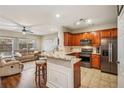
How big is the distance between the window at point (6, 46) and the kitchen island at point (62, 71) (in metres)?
5.38

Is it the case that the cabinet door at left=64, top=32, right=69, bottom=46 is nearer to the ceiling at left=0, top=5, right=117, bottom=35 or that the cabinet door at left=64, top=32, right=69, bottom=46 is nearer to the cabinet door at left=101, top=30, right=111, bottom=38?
the ceiling at left=0, top=5, right=117, bottom=35

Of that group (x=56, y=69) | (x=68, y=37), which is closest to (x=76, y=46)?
(x=68, y=37)

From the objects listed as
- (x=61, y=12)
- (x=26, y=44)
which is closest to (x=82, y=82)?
(x=61, y=12)

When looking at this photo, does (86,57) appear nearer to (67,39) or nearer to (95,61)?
(95,61)

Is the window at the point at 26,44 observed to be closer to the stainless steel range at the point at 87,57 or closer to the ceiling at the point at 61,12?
the ceiling at the point at 61,12

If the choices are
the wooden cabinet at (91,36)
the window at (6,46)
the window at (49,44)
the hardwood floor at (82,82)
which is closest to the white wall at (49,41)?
the window at (49,44)

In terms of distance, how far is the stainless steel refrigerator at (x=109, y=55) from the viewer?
401 cm

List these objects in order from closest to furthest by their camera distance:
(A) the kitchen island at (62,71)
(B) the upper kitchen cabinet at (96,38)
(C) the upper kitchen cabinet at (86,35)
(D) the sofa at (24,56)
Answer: (A) the kitchen island at (62,71) → (B) the upper kitchen cabinet at (96,38) → (C) the upper kitchen cabinet at (86,35) → (D) the sofa at (24,56)

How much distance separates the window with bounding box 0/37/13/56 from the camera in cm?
670

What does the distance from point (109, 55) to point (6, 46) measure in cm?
682

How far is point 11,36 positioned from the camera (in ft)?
22.9

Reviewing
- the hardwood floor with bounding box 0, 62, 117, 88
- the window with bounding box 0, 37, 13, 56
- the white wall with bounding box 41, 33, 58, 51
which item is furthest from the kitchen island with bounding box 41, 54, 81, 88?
the white wall with bounding box 41, 33, 58, 51

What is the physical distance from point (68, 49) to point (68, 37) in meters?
0.85
